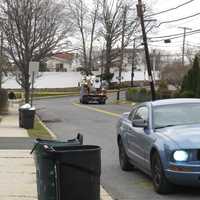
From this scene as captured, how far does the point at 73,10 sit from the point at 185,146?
9143 centimetres

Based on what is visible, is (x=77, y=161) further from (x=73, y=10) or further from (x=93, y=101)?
(x=73, y=10)

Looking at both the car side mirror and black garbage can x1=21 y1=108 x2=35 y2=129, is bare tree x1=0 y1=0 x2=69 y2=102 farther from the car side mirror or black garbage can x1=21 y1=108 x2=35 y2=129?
the car side mirror

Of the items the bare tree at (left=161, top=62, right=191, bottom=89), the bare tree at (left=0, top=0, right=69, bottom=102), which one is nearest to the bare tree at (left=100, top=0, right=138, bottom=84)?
the bare tree at (left=161, top=62, right=191, bottom=89)

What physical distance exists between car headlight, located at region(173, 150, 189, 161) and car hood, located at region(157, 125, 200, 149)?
77 millimetres

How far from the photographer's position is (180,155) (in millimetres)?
9086

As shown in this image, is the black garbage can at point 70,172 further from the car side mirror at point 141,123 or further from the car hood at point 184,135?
the car side mirror at point 141,123

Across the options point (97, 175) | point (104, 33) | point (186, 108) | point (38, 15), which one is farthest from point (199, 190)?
point (104, 33)

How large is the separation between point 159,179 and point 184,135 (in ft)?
2.56

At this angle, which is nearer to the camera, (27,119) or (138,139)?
(138,139)

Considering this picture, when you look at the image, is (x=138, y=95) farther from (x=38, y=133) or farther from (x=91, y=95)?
(x=38, y=133)

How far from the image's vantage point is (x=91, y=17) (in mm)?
100750

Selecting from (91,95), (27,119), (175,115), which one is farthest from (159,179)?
(91,95)

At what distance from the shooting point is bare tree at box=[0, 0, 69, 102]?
3506 cm

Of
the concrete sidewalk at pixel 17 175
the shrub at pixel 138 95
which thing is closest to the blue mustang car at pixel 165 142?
the concrete sidewalk at pixel 17 175
